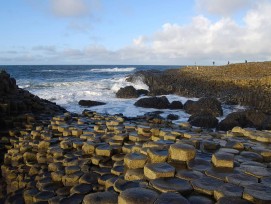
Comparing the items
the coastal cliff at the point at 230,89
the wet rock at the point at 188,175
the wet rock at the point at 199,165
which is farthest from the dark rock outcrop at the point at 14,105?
the coastal cliff at the point at 230,89

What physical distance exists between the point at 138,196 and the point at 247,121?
338 inches

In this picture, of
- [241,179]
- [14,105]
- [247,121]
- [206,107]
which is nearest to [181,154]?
[241,179]

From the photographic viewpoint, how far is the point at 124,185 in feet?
10.3

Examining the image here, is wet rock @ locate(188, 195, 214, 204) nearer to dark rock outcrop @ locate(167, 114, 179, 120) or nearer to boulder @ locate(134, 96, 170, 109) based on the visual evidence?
dark rock outcrop @ locate(167, 114, 179, 120)

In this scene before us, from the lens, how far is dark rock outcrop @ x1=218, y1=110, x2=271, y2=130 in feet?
32.1

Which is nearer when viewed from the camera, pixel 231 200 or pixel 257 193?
pixel 231 200

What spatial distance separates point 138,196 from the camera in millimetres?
2635

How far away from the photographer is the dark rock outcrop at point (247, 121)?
32.1ft

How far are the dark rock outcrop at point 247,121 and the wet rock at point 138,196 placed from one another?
24.7 feet

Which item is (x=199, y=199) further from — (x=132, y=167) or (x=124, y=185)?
(x=132, y=167)

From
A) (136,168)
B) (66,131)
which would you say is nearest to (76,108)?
(66,131)

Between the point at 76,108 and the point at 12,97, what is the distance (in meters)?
5.83

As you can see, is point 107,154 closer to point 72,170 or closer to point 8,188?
point 72,170

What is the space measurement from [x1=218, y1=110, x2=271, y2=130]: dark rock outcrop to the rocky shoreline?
4.40 metres
